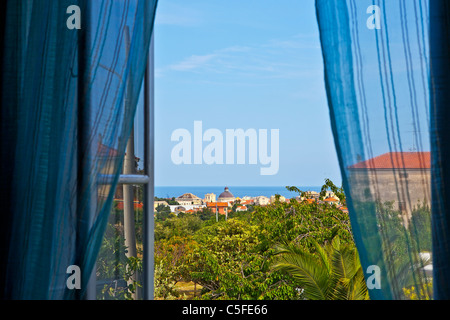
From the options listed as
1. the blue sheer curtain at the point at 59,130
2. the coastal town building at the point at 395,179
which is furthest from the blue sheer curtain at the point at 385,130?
the blue sheer curtain at the point at 59,130

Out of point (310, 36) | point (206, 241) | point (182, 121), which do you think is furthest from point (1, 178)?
point (310, 36)

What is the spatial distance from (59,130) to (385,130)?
72 cm

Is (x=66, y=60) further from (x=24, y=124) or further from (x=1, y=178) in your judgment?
(x=1, y=178)

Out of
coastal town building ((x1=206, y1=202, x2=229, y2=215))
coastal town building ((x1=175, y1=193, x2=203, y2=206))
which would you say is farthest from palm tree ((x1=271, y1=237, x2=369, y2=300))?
coastal town building ((x1=175, y1=193, x2=203, y2=206))

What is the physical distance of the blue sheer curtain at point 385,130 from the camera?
0.91 meters

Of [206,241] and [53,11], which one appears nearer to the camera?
[53,11]

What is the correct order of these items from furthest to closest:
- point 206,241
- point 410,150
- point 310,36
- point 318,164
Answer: point 310,36 < point 318,164 < point 206,241 < point 410,150

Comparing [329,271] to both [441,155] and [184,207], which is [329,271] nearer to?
[441,155]

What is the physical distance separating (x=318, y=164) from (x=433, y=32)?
498 inches

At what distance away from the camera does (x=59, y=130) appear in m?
0.97

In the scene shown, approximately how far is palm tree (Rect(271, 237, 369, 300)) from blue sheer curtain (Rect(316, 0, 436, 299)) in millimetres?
1956

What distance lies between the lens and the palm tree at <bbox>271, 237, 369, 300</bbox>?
2.92 m

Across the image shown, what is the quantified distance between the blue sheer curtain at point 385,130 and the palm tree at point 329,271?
1.96 meters
